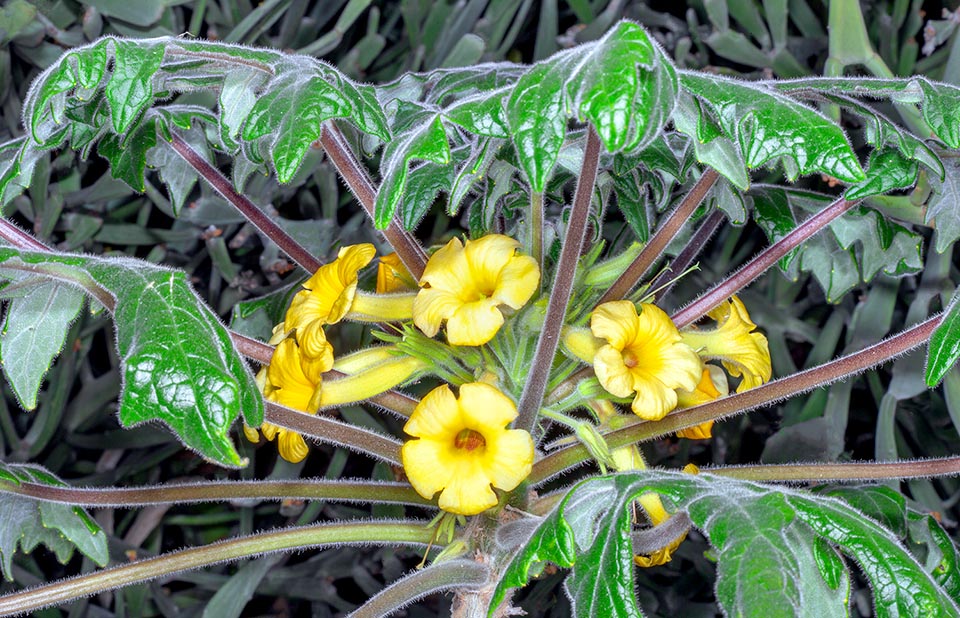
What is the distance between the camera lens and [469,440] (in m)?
0.65

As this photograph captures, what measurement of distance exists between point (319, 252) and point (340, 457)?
245 millimetres

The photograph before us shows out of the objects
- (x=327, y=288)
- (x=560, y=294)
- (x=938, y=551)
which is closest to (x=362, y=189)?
(x=327, y=288)

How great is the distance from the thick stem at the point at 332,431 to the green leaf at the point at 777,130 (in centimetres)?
31

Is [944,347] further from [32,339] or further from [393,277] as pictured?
[32,339]

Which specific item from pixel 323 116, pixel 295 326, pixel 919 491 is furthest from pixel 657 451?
pixel 323 116

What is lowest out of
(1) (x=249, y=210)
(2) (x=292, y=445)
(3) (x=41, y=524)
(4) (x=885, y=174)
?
(3) (x=41, y=524)

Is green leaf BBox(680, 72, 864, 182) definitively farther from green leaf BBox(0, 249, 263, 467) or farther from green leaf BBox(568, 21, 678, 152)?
green leaf BBox(0, 249, 263, 467)

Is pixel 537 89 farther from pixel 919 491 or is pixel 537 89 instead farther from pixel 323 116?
pixel 919 491

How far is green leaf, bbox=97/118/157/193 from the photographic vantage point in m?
0.79

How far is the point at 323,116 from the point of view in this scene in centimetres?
58

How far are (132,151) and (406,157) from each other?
0.35m

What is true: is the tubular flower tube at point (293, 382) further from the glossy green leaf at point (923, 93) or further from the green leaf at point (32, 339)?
the glossy green leaf at point (923, 93)

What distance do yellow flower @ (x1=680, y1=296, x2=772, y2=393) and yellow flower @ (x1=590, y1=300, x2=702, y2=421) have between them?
78 millimetres

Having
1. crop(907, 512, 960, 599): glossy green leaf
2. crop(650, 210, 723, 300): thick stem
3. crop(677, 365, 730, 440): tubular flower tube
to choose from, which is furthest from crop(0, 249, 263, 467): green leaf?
crop(907, 512, 960, 599): glossy green leaf
